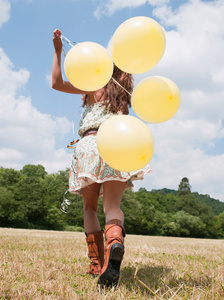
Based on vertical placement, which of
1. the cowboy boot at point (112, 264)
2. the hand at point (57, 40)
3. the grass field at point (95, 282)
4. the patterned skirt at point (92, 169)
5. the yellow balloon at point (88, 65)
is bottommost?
the grass field at point (95, 282)

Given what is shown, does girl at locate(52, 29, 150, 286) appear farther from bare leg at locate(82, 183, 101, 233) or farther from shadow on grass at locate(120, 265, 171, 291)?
shadow on grass at locate(120, 265, 171, 291)

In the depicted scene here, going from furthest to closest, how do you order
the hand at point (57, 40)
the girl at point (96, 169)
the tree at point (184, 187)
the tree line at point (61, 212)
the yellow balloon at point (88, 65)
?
the tree at point (184, 187), the tree line at point (61, 212), the hand at point (57, 40), the girl at point (96, 169), the yellow balloon at point (88, 65)

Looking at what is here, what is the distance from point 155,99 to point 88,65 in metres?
0.50

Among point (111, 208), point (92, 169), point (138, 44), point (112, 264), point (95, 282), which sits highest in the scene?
point (138, 44)

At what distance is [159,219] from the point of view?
4141cm

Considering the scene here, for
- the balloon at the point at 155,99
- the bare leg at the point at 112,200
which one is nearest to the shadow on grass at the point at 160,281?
the bare leg at the point at 112,200

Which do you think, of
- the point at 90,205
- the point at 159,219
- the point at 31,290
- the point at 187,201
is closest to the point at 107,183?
the point at 90,205

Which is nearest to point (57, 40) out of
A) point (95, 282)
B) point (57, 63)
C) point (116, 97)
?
point (57, 63)

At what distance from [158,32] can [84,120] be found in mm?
888

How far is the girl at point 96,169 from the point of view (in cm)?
202

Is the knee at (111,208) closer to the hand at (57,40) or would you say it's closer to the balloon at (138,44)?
the balloon at (138,44)

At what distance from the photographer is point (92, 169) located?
2076 mm

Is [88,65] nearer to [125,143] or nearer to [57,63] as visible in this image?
[57,63]

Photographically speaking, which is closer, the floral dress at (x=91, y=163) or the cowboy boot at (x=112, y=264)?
the cowboy boot at (x=112, y=264)
